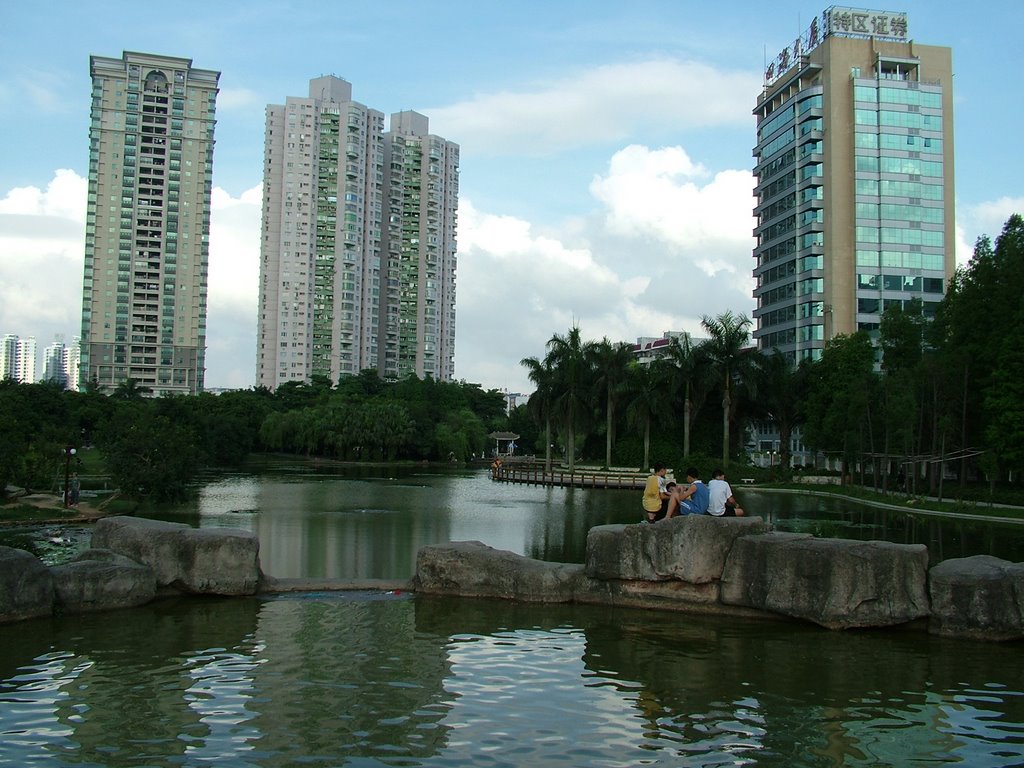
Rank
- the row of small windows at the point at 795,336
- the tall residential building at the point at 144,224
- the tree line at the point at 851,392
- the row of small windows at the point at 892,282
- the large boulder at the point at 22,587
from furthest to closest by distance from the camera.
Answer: the tall residential building at the point at 144,224 → the row of small windows at the point at 795,336 → the row of small windows at the point at 892,282 → the tree line at the point at 851,392 → the large boulder at the point at 22,587

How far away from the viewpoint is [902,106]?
77.5 metres

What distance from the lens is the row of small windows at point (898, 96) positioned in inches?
3034

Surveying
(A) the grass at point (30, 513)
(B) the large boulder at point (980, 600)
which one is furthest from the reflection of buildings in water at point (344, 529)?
(B) the large boulder at point (980, 600)

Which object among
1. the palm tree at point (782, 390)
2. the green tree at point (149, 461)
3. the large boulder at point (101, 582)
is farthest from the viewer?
the palm tree at point (782, 390)

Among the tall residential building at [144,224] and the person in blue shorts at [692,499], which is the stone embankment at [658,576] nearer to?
the person in blue shorts at [692,499]

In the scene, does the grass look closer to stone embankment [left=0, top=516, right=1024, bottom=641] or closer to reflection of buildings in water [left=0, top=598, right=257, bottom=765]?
stone embankment [left=0, top=516, right=1024, bottom=641]

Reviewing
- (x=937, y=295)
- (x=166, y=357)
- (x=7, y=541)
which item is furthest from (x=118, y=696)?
(x=166, y=357)

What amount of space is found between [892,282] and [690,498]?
6997 cm

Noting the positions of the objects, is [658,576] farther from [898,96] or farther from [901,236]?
[898,96]

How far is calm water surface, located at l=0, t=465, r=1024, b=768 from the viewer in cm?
804

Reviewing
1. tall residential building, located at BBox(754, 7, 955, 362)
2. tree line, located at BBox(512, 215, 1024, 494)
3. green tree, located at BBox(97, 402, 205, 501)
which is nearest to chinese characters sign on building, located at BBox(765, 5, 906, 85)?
tall residential building, located at BBox(754, 7, 955, 362)

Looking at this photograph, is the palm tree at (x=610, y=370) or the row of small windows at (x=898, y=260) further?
the row of small windows at (x=898, y=260)

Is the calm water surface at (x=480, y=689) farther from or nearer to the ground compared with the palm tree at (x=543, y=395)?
nearer to the ground

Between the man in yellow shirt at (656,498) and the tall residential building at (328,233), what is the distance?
113457 mm
